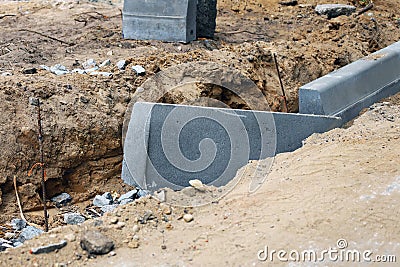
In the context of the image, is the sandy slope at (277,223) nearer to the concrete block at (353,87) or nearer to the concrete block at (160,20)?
the concrete block at (353,87)

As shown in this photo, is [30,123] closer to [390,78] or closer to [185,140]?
[185,140]

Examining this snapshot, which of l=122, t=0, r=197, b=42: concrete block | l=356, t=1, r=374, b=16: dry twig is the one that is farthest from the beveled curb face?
l=356, t=1, r=374, b=16: dry twig

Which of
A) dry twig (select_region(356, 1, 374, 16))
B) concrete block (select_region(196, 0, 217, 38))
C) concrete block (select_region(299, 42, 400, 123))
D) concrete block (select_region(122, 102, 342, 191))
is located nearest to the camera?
concrete block (select_region(122, 102, 342, 191))

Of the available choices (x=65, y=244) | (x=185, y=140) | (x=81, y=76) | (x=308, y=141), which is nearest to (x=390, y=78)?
(x=308, y=141)

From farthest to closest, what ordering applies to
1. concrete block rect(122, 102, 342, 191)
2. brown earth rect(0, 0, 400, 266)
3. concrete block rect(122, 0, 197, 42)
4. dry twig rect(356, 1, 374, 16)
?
1. dry twig rect(356, 1, 374, 16)
2. concrete block rect(122, 0, 197, 42)
3. concrete block rect(122, 102, 342, 191)
4. brown earth rect(0, 0, 400, 266)

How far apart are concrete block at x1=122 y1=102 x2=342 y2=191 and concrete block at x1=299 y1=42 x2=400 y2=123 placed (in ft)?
2.97

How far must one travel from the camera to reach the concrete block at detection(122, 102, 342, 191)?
522cm

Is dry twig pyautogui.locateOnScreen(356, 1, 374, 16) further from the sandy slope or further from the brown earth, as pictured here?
the sandy slope

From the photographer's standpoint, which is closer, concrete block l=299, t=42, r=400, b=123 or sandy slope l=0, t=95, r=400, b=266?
sandy slope l=0, t=95, r=400, b=266

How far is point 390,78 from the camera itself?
7.15m

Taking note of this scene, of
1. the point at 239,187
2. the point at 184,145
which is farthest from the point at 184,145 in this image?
the point at 239,187

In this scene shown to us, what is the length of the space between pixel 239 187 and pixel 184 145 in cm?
76

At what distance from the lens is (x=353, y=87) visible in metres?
6.51

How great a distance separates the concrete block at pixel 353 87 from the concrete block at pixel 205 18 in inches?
106
